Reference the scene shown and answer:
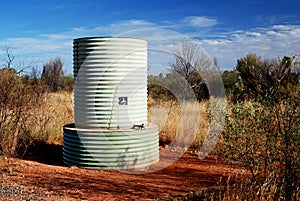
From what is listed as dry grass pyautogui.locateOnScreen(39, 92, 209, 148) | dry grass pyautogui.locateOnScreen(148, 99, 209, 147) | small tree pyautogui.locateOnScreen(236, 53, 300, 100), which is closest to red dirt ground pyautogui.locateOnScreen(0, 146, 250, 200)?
small tree pyautogui.locateOnScreen(236, 53, 300, 100)

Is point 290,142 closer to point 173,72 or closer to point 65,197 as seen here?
point 65,197

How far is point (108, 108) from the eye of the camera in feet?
22.2

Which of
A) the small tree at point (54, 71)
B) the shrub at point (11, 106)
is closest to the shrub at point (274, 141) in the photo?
the shrub at point (11, 106)

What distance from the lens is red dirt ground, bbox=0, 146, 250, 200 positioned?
5.18m

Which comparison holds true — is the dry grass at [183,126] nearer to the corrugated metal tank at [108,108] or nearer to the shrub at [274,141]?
the corrugated metal tank at [108,108]

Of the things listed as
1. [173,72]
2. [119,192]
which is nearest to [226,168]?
[119,192]

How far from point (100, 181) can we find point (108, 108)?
143 centimetres

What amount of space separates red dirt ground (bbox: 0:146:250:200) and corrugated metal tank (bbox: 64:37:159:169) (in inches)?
11.7

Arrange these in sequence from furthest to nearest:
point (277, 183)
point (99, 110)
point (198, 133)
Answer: point (198, 133) → point (99, 110) → point (277, 183)

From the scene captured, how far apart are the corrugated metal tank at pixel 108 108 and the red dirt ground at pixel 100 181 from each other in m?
0.30

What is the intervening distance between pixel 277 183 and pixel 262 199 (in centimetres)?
73

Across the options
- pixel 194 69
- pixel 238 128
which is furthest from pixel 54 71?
pixel 238 128

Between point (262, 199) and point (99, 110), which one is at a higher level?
point (99, 110)

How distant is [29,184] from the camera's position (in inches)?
223
